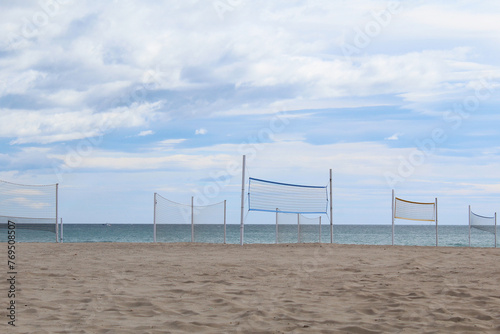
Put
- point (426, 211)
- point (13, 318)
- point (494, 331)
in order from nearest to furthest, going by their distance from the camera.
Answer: point (494, 331) → point (13, 318) → point (426, 211)

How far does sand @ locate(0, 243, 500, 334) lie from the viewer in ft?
14.0

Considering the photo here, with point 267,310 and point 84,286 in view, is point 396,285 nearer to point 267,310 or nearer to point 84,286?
point 267,310

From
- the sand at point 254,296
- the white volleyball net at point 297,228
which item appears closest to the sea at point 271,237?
the white volleyball net at point 297,228

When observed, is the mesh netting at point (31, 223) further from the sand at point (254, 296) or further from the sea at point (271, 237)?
the sand at point (254, 296)

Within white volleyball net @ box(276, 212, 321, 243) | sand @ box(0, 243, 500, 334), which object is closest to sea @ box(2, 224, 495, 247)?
white volleyball net @ box(276, 212, 321, 243)

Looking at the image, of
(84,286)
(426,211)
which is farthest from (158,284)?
(426,211)

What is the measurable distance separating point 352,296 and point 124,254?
18.6ft

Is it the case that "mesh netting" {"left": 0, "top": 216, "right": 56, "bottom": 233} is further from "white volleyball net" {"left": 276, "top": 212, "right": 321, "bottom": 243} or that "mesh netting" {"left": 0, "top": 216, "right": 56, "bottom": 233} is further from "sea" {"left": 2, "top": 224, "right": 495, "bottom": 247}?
"white volleyball net" {"left": 276, "top": 212, "right": 321, "bottom": 243}

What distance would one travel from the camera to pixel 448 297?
5254mm

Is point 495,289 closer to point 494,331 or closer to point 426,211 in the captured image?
point 494,331

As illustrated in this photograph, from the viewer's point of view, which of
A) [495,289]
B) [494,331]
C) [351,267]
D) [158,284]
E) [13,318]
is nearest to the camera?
[494,331]

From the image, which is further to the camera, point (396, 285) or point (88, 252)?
point (88, 252)

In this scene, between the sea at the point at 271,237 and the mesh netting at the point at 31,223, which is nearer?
the mesh netting at the point at 31,223

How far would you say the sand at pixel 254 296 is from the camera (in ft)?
14.0
